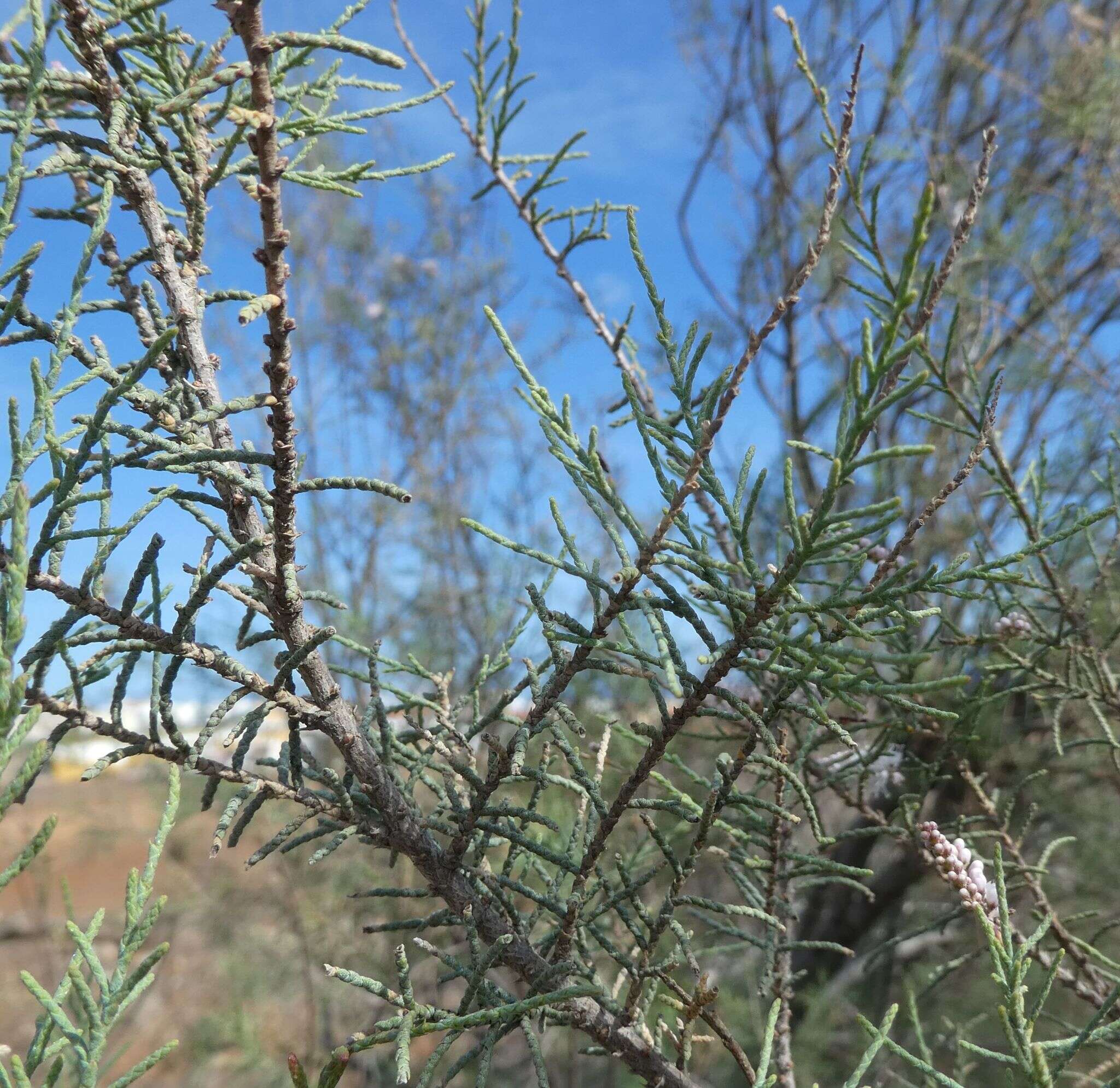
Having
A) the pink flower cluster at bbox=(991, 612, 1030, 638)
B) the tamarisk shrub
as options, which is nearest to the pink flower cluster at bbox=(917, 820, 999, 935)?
the tamarisk shrub

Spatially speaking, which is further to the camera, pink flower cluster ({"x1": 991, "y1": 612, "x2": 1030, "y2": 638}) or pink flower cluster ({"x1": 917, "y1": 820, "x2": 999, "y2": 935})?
pink flower cluster ({"x1": 991, "y1": 612, "x2": 1030, "y2": 638})

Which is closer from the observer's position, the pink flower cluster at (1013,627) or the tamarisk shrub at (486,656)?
the tamarisk shrub at (486,656)

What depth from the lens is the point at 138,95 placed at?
0.70 metres

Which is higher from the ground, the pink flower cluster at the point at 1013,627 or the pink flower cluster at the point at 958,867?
the pink flower cluster at the point at 1013,627

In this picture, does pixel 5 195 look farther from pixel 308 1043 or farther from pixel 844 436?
pixel 308 1043

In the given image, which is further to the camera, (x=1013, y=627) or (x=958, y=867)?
(x=1013, y=627)

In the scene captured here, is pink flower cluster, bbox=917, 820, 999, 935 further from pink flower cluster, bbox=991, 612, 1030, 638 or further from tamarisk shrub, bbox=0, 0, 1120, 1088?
pink flower cluster, bbox=991, 612, 1030, 638

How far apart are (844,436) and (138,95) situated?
62cm

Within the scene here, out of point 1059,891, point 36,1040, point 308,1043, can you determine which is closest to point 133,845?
point 308,1043

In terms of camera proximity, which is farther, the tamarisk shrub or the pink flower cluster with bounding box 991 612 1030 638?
the pink flower cluster with bounding box 991 612 1030 638

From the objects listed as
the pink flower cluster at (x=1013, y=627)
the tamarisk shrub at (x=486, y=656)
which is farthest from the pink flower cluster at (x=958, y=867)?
the pink flower cluster at (x=1013, y=627)

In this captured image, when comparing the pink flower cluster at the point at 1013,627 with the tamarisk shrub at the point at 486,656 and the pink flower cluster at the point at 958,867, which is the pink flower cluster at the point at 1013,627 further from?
the pink flower cluster at the point at 958,867

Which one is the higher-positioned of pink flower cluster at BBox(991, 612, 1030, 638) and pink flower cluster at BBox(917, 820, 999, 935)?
pink flower cluster at BBox(991, 612, 1030, 638)

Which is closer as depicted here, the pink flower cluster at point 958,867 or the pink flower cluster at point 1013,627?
the pink flower cluster at point 958,867
